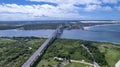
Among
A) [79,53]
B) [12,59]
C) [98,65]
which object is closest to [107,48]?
[79,53]

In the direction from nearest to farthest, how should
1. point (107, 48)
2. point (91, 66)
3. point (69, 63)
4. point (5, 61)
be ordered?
point (91, 66) → point (69, 63) → point (5, 61) → point (107, 48)

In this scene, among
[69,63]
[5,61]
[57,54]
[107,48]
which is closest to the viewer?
[69,63]

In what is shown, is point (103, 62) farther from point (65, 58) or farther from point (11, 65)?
point (11, 65)

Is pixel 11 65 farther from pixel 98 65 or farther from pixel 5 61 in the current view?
pixel 98 65

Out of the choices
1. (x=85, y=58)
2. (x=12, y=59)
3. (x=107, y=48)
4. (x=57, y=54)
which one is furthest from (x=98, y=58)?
(x=12, y=59)

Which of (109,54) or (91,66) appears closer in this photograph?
(91,66)

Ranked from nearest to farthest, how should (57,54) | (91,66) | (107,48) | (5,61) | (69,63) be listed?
(91,66)
(69,63)
(5,61)
(57,54)
(107,48)

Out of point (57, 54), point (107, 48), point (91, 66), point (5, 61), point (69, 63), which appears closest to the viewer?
point (91, 66)

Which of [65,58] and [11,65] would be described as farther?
[65,58]
